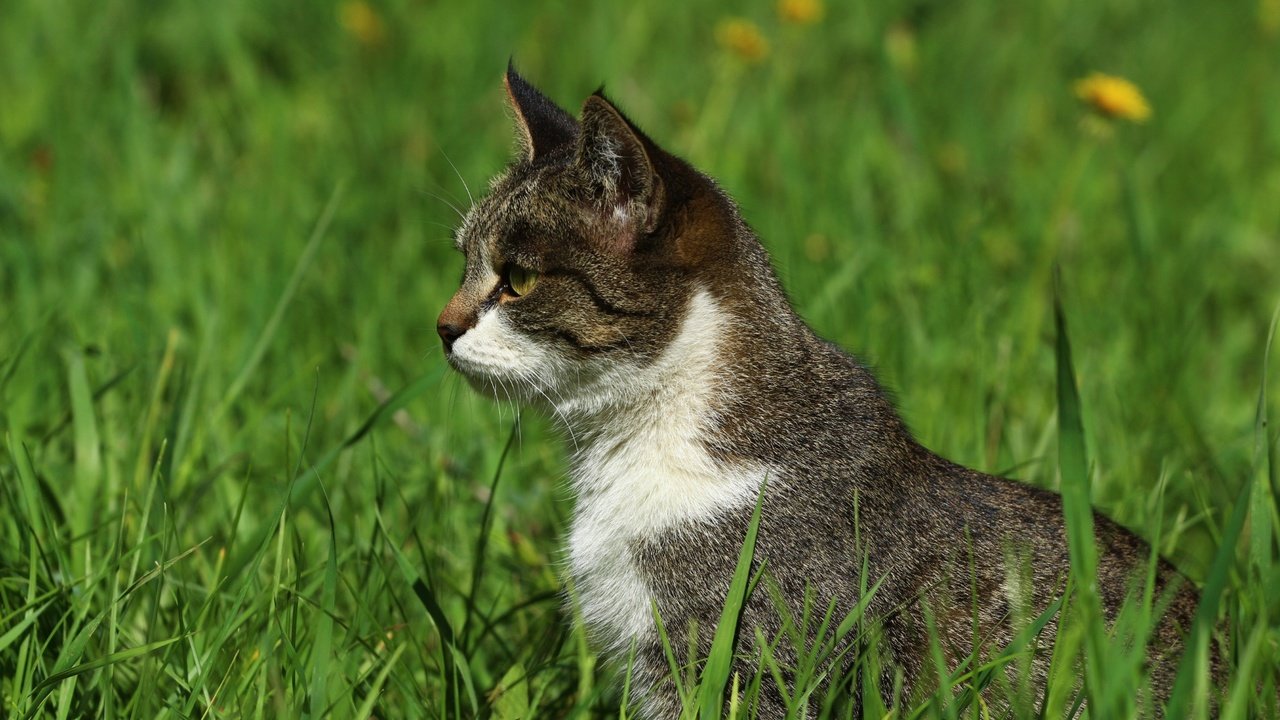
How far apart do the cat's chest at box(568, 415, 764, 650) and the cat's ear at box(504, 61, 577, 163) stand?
2.68 feet

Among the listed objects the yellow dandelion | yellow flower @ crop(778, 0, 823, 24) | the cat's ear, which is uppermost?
the cat's ear

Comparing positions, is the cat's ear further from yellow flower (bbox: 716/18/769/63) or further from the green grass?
yellow flower (bbox: 716/18/769/63)

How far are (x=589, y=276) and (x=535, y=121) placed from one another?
0.60m

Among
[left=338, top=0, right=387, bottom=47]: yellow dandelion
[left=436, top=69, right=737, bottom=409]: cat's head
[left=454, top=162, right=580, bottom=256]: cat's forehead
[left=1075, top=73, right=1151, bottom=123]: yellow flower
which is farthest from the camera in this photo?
[left=338, top=0, right=387, bottom=47]: yellow dandelion

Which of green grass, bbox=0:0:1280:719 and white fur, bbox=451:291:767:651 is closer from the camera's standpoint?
green grass, bbox=0:0:1280:719

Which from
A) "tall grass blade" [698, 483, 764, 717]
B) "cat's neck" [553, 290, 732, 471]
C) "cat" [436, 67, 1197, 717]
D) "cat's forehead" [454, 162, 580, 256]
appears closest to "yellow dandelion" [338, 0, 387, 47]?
"cat's forehead" [454, 162, 580, 256]

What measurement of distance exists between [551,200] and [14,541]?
142cm

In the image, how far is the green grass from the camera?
274cm

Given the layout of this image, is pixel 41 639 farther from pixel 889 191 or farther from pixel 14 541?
pixel 889 191

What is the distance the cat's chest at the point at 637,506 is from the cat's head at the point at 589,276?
0.52ft

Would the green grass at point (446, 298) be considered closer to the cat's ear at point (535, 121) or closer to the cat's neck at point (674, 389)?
the cat's neck at point (674, 389)

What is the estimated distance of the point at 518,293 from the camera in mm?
3090

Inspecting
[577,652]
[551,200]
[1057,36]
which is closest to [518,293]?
[551,200]

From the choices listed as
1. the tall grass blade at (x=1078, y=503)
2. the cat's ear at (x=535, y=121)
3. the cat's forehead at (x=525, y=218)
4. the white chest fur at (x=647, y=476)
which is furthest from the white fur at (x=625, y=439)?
the tall grass blade at (x=1078, y=503)
